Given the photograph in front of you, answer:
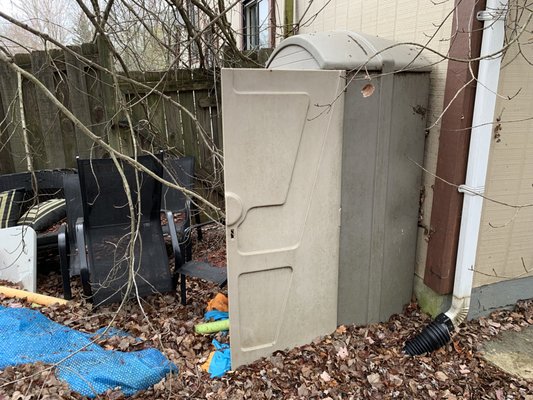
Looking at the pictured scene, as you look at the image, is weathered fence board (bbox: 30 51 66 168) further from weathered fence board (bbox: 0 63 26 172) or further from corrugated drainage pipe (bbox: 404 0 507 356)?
corrugated drainage pipe (bbox: 404 0 507 356)

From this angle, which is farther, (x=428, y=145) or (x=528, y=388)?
(x=428, y=145)

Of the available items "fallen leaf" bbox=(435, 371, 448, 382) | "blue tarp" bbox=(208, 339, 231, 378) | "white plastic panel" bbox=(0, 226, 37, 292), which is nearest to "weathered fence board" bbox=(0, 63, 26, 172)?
"white plastic panel" bbox=(0, 226, 37, 292)

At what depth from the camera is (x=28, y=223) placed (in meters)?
4.15

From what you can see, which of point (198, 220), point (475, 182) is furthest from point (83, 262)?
point (475, 182)

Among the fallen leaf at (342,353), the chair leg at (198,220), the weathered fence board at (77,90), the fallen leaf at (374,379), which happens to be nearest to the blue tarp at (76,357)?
the fallen leaf at (342,353)

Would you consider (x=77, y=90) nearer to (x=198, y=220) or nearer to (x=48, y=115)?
(x=48, y=115)

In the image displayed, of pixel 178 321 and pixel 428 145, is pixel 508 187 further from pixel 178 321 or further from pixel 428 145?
pixel 178 321

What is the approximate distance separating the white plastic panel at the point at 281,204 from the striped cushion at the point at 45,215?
2.75m

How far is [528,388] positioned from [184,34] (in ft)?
18.0

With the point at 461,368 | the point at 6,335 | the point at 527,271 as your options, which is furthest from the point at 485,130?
the point at 6,335

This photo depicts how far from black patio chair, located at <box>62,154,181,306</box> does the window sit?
364 centimetres

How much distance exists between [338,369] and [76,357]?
5.38ft

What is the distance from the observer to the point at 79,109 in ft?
16.1

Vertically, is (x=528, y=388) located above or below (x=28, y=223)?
below
